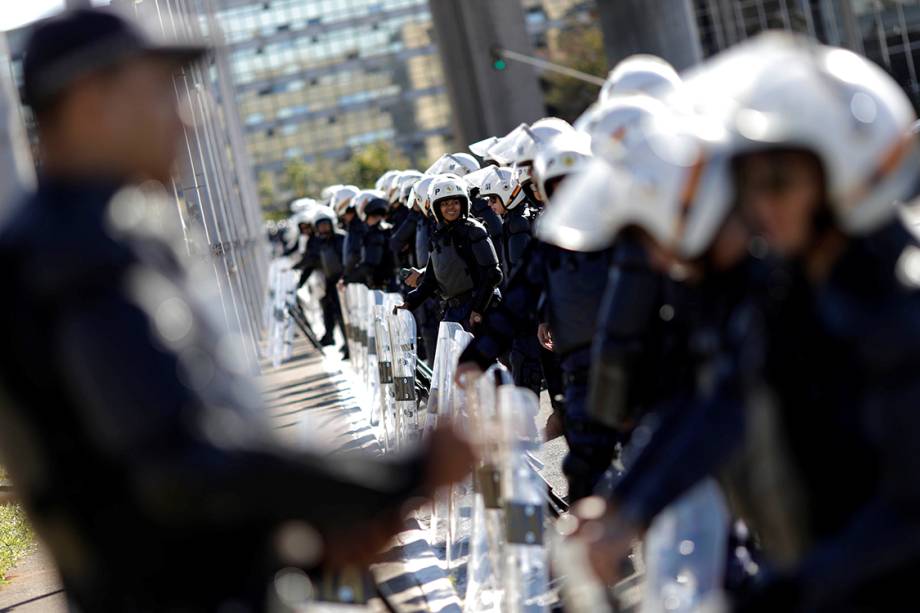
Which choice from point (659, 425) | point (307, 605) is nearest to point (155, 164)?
point (307, 605)

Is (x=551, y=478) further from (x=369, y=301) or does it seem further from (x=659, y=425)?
(x=659, y=425)

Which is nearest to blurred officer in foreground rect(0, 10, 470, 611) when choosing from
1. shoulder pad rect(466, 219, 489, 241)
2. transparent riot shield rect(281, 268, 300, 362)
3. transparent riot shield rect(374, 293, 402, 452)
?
transparent riot shield rect(374, 293, 402, 452)

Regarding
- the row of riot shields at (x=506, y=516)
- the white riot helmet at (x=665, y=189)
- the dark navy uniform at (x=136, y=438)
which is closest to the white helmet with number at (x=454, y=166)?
the row of riot shields at (x=506, y=516)

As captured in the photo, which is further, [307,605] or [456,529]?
→ [456,529]

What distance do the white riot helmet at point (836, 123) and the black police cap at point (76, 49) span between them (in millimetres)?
1167

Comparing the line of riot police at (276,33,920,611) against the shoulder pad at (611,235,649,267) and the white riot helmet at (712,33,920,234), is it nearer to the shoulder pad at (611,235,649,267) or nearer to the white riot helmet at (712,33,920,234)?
the white riot helmet at (712,33,920,234)

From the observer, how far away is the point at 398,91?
142000 millimetres

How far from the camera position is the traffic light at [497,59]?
3253cm

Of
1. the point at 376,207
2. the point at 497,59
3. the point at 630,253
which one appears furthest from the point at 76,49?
the point at 497,59

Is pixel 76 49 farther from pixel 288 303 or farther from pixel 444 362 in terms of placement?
pixel 288 303

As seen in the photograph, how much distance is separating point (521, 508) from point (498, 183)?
9354 mm

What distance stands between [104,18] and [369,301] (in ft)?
42.7

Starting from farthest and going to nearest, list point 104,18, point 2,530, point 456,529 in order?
1. point 2,530
2. point 456,529
3. point 104,18

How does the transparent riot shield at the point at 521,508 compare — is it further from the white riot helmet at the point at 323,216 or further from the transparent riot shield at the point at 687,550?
the white riot helmet at the point at 323,216
